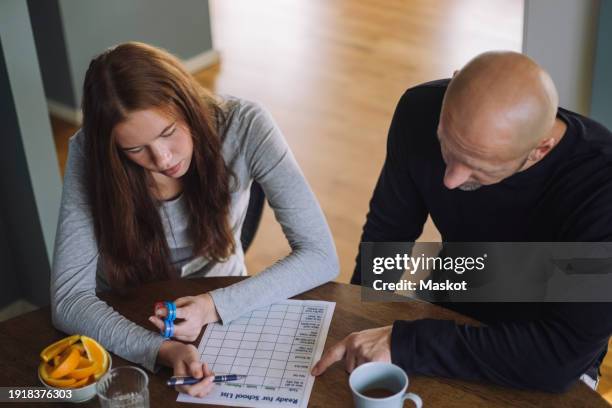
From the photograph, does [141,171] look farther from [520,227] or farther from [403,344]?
[520,227]

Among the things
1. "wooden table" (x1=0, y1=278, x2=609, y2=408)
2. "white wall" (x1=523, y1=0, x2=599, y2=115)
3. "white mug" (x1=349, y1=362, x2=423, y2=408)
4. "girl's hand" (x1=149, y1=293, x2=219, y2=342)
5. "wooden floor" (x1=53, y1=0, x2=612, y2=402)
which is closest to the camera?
"white mug" (x1=349, y1=362, x2=423, y2=408)

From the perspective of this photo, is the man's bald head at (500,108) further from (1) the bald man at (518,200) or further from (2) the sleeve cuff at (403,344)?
(2) the sleeve cuff at (403,344)

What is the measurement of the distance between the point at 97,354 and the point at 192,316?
18cm

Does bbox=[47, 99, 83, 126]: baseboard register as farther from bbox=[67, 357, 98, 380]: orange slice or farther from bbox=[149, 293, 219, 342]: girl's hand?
bbox=[67, 357, 98, 380]: orange slice

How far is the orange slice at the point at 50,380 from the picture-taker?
4.33 feet

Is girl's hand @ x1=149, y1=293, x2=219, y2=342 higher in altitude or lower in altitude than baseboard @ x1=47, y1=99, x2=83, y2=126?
higher

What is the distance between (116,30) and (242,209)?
222 centimetres

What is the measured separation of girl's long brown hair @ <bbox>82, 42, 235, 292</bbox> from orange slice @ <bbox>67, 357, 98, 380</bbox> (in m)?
0.26

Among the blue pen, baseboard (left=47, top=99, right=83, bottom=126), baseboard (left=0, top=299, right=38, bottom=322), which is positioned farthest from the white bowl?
baseboard (left=47, top=99, right=83, bottom=126)

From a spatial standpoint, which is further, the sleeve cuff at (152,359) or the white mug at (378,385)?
the sleeve cuff at (152,359)

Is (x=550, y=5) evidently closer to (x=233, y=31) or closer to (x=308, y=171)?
(x=308, y=171)

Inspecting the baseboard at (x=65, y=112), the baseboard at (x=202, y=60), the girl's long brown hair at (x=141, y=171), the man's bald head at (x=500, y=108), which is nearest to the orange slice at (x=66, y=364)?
Answer: the girl's long brown hair at (x=141, y=171)

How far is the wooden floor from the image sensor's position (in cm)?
330

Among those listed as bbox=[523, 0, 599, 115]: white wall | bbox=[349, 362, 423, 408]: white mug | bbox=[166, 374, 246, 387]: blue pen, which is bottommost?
bbox=[166, 374, 246, 387]: blue pen
